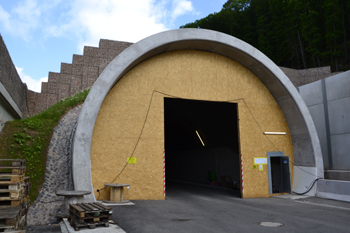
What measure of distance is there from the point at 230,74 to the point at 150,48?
4797mm

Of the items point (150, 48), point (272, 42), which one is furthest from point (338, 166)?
point (272, 42)

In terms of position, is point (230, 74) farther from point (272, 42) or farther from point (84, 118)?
point (272, 42)

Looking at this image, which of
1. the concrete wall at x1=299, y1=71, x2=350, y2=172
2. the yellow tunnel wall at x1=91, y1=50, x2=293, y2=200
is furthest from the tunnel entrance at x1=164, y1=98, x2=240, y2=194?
the concrete wall at x1=299, y1=71, x2=350, y2=172

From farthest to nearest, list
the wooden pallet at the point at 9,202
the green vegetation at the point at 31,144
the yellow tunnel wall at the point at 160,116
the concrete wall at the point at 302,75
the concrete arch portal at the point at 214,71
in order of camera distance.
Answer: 1. the concrete wall at the point at 302,75
2. the green vegetation at the point at 31,144
3. the yellow tunnel wall at the point at 160,116
4. the concrete arch portal at the point at 214,71
5. the wooden pallet at the point at 9,202

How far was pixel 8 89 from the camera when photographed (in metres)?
15.4

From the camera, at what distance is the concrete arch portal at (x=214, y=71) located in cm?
1084

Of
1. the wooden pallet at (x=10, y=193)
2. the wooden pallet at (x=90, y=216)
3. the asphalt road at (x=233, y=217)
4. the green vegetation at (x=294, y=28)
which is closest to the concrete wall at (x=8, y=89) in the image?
the wooden pallet at (x=10, y=193)

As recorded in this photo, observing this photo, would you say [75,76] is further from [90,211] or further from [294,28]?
[294,28]

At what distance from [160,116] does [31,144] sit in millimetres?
6625

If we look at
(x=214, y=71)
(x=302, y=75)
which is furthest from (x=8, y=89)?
(x=302, y=75)

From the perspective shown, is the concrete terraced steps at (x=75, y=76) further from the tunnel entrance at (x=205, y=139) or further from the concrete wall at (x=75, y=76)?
the tunnel entrance at (x=205, y=139)

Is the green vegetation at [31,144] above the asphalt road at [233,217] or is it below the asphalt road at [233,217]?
above

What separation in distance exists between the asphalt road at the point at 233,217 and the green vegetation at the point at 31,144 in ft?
15.6

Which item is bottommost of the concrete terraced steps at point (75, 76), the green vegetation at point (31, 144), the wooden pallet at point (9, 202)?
the wooden pallet at point (9, 202)
